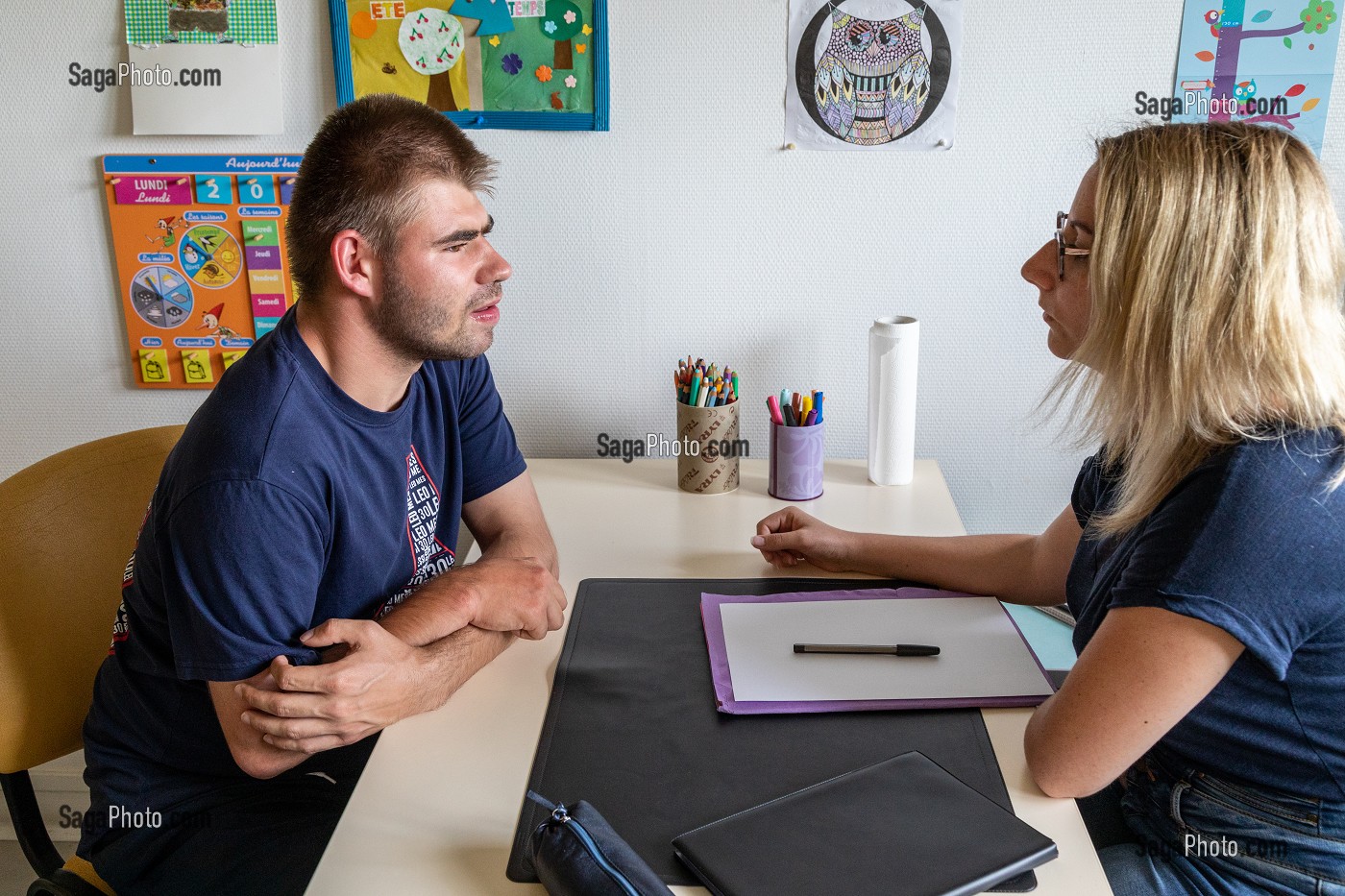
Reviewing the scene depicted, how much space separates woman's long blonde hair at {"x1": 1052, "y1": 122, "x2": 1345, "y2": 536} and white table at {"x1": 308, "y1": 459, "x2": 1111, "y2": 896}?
339 millimetres

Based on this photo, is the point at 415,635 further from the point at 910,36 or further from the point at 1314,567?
the point at 910,36

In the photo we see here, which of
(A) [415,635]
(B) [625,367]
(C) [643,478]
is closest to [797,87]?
(B) [625,367]

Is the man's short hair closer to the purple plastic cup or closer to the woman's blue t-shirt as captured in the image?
the purple plastic cup

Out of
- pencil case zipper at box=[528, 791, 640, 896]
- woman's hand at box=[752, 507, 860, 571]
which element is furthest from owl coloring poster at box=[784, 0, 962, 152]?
pencil case zipper at box=[528, 791, 640, 896]

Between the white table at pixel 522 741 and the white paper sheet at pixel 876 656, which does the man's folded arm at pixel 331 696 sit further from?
the white paper sheet at pixel 876 656

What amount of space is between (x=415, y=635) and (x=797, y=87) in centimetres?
109

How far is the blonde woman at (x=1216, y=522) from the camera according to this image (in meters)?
0.89

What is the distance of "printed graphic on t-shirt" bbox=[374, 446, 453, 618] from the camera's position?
136 cm

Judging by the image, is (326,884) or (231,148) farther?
(231,148)

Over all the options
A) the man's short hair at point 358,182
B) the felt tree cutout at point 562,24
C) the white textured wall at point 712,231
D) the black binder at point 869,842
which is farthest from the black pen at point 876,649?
the felt tree cutout at point 562,24

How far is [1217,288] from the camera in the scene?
0.97 meters

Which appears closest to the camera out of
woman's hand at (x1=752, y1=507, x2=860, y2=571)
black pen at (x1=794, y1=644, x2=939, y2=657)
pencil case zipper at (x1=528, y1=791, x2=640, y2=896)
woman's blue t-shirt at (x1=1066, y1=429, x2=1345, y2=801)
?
pencil case zipper at (x1=528, y1=791, x2=640, y2=896)

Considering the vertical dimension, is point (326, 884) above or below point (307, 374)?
below

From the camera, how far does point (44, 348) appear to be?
6.24ft
